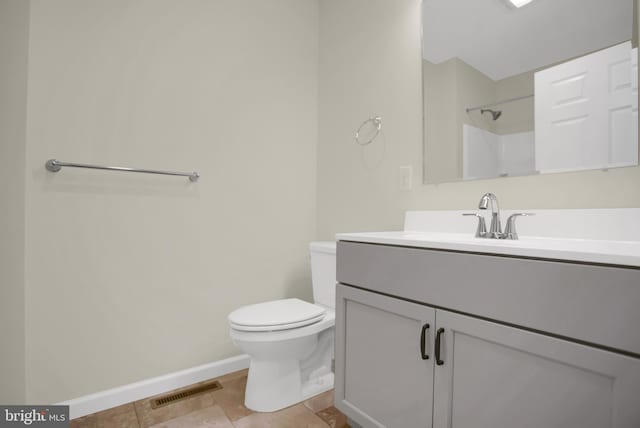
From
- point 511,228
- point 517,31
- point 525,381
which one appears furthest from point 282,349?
point 517,31

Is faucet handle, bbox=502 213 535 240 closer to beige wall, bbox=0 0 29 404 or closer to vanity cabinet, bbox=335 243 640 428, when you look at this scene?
vanity cabinet, bbox=335 243 640 428

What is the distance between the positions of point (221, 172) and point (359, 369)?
3.97 feet

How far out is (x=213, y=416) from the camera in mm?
1375

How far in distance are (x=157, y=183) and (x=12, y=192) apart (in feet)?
1.70

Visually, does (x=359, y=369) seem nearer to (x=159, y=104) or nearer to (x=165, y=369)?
(x=165, y=369)

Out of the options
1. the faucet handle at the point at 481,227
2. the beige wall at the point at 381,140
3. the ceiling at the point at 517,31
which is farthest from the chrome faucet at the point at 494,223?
the ceiling at the point at 517,31

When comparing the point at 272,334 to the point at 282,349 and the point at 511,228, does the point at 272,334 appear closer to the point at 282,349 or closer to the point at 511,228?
the point at 282,349

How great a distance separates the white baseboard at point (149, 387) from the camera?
1.38m

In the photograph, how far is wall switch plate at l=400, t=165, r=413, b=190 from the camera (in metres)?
1.62

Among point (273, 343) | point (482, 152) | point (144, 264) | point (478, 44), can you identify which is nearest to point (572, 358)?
point (482, 152)

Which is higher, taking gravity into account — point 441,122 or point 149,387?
point 441,122

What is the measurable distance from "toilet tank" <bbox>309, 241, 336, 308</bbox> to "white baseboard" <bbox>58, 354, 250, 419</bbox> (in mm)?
584

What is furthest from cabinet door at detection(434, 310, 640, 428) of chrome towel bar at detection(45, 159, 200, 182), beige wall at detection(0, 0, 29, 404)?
beige wall at detection(0, 0, 29, 404)

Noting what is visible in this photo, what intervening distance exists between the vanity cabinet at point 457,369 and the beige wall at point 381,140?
0.55m
